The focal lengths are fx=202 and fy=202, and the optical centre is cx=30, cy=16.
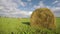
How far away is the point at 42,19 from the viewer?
5.26 m

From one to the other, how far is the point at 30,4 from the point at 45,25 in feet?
2.21

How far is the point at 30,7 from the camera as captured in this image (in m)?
5.27

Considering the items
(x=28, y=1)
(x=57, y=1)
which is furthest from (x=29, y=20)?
(x=57, y=1)

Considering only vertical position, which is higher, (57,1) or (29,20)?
(57,1)

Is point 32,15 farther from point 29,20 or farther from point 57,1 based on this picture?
point 57,1

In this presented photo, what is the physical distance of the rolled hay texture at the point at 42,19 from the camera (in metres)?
5.23

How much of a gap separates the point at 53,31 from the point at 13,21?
1.07 meters

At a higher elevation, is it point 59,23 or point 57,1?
point 57,1

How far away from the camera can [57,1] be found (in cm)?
522

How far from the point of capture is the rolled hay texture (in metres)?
5.23

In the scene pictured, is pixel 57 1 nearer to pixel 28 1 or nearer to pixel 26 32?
pixel 28 1

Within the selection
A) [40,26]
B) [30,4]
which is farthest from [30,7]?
[40,26]

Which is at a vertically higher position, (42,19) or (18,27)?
(42,19)

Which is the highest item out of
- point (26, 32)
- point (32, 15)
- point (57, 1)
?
point (57, 1)
